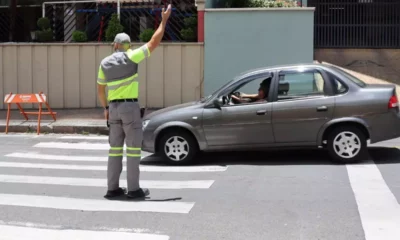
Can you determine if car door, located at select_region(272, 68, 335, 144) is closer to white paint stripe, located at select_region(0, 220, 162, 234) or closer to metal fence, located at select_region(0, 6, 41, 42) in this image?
white paint stripe, located at select_region(0, 220, 162, 234)

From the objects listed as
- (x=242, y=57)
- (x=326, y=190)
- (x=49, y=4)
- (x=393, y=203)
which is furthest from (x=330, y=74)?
(x=49, y=4)

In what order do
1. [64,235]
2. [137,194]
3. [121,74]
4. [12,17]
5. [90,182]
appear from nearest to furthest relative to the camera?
[64,235] → [121,74] → [137,194] → [90,182] → [12,17]

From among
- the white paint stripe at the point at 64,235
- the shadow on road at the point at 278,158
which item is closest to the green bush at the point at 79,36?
the shadow on road at the point at 278,158

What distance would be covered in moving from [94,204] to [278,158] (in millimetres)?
4041

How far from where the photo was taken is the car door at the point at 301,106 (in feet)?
31.4

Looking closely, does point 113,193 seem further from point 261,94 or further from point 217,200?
point 261,94

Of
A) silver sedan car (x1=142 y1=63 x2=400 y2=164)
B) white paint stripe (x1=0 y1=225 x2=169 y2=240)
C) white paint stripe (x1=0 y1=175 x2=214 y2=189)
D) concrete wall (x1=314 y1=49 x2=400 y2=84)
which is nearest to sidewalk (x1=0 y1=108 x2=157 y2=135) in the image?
silver sedan car (x1=142 y1=63 x2=400 y2=164)

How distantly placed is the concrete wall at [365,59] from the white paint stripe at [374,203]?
7601 millimetres

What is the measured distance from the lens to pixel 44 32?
56.1ft

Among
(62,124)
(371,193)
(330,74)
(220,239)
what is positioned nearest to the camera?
(220,239)

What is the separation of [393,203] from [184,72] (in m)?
9.39

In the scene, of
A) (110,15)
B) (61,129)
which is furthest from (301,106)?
(110,15)

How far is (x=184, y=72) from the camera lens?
1581 cm

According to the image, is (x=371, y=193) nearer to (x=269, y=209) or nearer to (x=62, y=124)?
(x=269, y=209)
